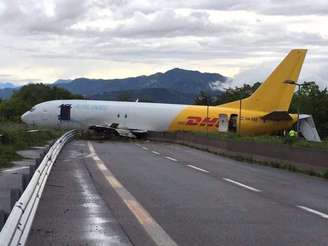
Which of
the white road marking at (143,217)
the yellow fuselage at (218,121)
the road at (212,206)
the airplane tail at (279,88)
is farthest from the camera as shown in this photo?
the yellow fuselage at (218,121)

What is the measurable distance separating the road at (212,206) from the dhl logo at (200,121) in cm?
3498

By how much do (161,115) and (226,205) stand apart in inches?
1718

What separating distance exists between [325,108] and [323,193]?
3145 inches

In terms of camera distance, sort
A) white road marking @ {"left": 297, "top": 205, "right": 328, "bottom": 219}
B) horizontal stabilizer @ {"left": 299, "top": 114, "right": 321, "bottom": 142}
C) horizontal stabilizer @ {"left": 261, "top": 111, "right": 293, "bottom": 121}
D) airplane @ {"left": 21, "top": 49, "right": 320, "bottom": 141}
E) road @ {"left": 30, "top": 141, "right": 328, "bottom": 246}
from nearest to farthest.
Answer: road @ {"left": 30, "top": 141, "right": 328, "bottom": 246} < white road marking @ {"left": 297, "top": 205, "right": 328, "bottom": 219} < horizontal stabilizer @ {"left": 299, "top": 114, "right": 321, "bottom": 142} < horizontal stabilizer @ {"left": 261, "top": 111, "right": 293, "bottom": 121} < airplane @ {"left": 21, "top": 49, "right": 320, "bottom": 141}

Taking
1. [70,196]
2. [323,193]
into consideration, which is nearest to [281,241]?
[70,196]

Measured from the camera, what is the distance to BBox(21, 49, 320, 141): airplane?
52.3m

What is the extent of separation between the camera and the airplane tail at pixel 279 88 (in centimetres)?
5003

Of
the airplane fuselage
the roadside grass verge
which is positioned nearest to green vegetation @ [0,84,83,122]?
the airplane fuselage

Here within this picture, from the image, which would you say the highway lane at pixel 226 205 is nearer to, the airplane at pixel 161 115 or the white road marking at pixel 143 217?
the white road marking at pixel 143 217

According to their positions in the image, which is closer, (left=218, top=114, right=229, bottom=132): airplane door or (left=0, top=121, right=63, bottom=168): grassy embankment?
(left=0, top=121, right=63, bottom=168): grassy embankment

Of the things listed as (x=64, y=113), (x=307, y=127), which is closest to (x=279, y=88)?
(x=307, y=127)

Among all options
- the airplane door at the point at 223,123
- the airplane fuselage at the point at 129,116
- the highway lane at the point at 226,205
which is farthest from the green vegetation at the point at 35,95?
the highway lane at the point at 226,205

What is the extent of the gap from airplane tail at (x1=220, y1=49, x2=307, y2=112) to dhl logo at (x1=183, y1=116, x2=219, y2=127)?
2.95 meters

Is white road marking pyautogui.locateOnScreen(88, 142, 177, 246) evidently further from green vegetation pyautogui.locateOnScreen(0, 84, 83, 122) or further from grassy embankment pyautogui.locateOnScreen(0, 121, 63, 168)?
green vegetation pyautogui.locateOnScreen(0, 84, 83, 122)
